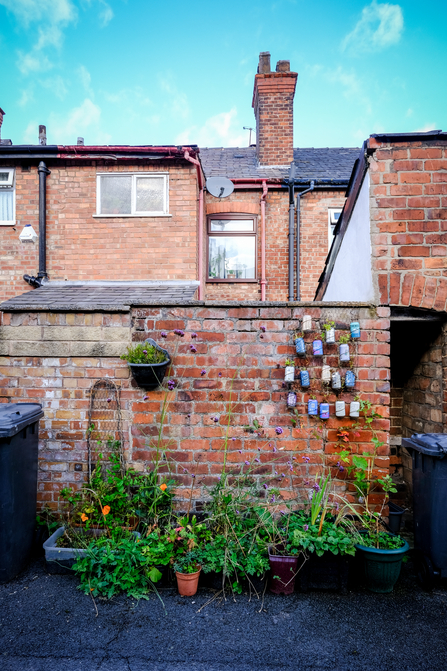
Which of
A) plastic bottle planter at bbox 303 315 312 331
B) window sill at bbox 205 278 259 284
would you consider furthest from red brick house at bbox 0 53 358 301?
plastic bottle planter at bbox 303 315 312 331

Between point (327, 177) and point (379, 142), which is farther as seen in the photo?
point (327, 177)

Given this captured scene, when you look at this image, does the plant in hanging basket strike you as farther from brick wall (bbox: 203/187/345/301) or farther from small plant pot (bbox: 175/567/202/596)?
brick wall (bbox: 203/187/345/301)

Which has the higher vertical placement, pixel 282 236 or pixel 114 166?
pixel 114 166

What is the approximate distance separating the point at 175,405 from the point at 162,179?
17.6ft

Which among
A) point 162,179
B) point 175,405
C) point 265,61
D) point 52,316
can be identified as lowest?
point 175,405

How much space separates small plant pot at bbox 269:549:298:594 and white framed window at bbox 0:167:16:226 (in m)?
7.42

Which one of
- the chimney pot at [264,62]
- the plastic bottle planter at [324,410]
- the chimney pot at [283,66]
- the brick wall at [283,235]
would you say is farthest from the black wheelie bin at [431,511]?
the chimney pot at [264,62]

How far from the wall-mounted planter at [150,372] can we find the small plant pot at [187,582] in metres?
1.45

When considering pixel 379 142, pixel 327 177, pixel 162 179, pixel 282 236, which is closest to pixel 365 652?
pixel 379 142

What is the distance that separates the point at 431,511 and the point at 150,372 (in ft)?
7.86

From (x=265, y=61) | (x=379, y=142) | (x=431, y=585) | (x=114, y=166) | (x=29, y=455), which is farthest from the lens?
(x=265, y=61)

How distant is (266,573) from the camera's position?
2.73 m

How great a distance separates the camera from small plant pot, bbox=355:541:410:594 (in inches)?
103

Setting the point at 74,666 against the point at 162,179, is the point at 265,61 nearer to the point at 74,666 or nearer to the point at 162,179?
the point at 162,179
